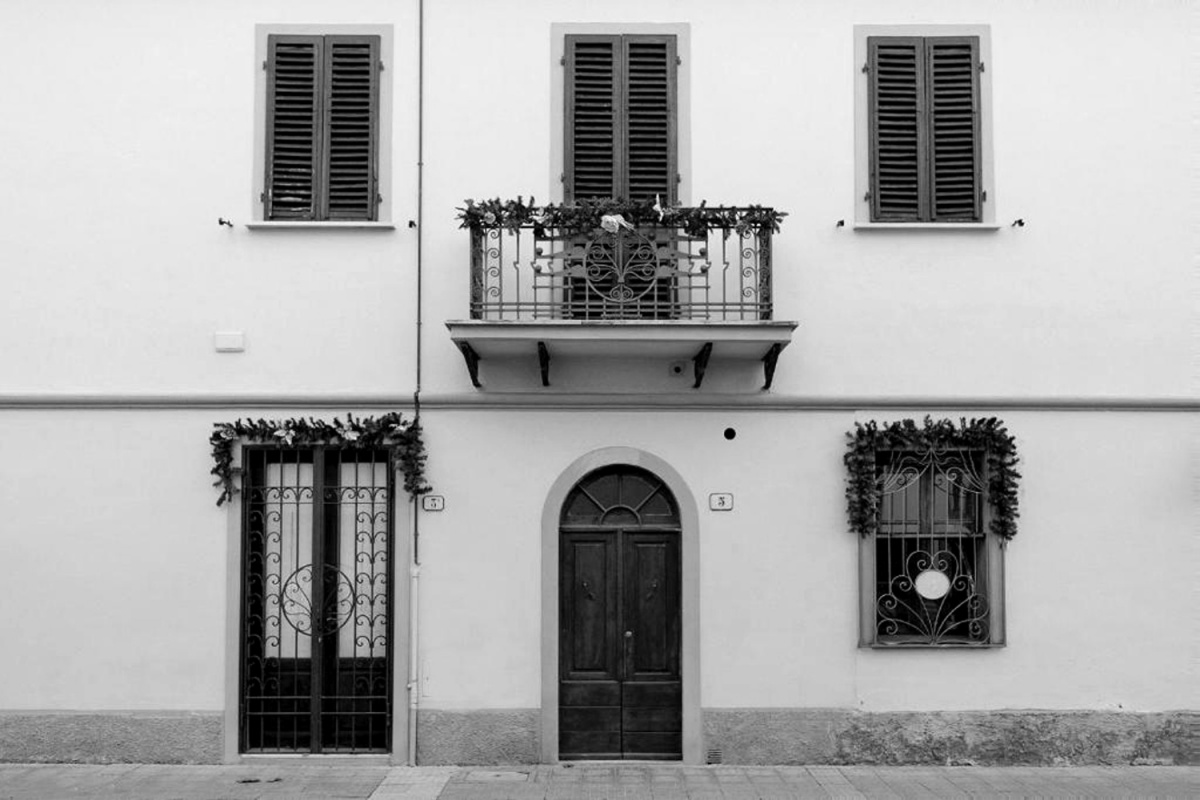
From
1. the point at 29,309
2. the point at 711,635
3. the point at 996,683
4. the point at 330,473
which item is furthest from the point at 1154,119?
the point at 29,309

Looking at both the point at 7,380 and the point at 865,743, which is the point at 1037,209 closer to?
the point at 865,743

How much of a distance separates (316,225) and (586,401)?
2728 mm

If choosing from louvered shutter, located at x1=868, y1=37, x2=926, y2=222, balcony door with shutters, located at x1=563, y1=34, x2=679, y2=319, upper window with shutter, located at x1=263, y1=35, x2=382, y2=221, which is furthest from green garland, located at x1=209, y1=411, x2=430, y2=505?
louvered shutter, located at x1=868, y1=37, x2=926, y2=222

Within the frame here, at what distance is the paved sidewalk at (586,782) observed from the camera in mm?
10281

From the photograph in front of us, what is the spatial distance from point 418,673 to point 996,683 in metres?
4.85

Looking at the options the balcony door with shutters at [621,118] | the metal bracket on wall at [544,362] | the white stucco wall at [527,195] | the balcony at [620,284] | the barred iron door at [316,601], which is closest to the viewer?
the balcony at [620,284]

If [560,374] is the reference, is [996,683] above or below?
below

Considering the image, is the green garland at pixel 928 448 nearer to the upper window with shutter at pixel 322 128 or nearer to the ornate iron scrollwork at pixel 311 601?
the ornate iron scrollwork at pixel 311 601

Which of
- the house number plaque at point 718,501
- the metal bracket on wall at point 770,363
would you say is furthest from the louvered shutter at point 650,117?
the house number plaque at point 718,501

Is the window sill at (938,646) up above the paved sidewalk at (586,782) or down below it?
above

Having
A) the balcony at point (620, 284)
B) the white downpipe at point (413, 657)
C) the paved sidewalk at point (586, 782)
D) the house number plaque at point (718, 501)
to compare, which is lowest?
the paved sidewalk at point (586, 782)

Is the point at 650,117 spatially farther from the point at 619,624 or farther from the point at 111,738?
the point at 111,738

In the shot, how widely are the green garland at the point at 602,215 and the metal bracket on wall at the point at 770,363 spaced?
949 mm

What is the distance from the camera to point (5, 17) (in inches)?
457
